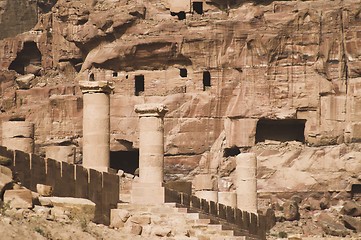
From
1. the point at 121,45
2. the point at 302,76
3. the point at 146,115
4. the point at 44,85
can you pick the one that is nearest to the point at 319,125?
the point at 302,76

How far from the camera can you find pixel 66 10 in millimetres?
66062

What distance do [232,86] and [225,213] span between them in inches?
893

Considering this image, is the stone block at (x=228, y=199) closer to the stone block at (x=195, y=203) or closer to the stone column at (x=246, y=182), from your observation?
the stone column at (x=246, y=182)

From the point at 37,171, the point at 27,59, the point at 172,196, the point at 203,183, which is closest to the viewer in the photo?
the point at 37,171

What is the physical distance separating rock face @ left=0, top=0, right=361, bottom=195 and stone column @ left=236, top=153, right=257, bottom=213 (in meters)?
14.5

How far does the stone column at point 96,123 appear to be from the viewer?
3180cm

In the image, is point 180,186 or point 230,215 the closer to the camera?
point 180,186

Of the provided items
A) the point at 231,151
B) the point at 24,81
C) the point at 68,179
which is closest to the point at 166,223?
the point at 68,179

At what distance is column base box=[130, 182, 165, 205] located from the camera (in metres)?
31.1

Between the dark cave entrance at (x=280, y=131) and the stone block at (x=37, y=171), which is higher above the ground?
the dark cave entrance at (x=280, y=131)

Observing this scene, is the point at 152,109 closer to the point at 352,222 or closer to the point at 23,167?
the point at 23,167

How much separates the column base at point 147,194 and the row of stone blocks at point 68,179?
2.48ft

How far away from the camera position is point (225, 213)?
38.9m

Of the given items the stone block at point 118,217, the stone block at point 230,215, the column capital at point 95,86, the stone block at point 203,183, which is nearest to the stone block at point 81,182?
the stone block at point 118,217
